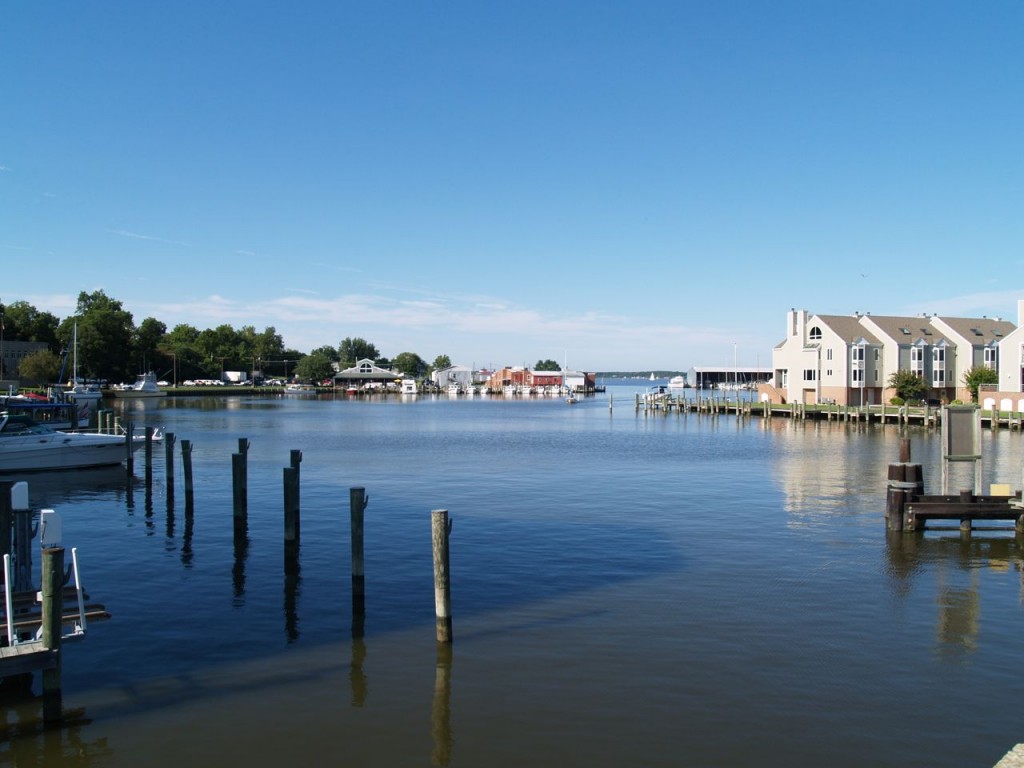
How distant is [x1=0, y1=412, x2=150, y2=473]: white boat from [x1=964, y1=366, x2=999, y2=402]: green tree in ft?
250

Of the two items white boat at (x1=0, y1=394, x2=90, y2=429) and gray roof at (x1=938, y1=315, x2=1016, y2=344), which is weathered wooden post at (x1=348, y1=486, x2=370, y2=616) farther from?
gray roof at (x1=938, y1=315, x2=1016, y2=344)

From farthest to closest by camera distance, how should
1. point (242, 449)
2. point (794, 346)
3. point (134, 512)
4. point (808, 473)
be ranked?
point (794, 346) < point (808, 473) < point (134, 512) < point (242, 449)

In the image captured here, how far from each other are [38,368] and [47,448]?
90434mm

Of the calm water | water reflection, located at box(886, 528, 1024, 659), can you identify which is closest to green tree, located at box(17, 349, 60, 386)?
the calm water

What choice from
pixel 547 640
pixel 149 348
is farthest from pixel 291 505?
pixel 149 348

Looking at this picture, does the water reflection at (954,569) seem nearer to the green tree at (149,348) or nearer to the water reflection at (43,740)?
the water reflection at (43,740)

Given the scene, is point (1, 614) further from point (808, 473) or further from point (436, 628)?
point (808, 473)

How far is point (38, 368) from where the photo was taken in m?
113

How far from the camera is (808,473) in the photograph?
38.7 m

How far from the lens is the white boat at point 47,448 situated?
115ft

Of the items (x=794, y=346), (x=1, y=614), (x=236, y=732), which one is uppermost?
(x=794, y=346)

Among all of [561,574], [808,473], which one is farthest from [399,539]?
[808,473]

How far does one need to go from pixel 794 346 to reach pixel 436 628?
84.6m

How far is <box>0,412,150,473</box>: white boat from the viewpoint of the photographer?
34.9 metres
